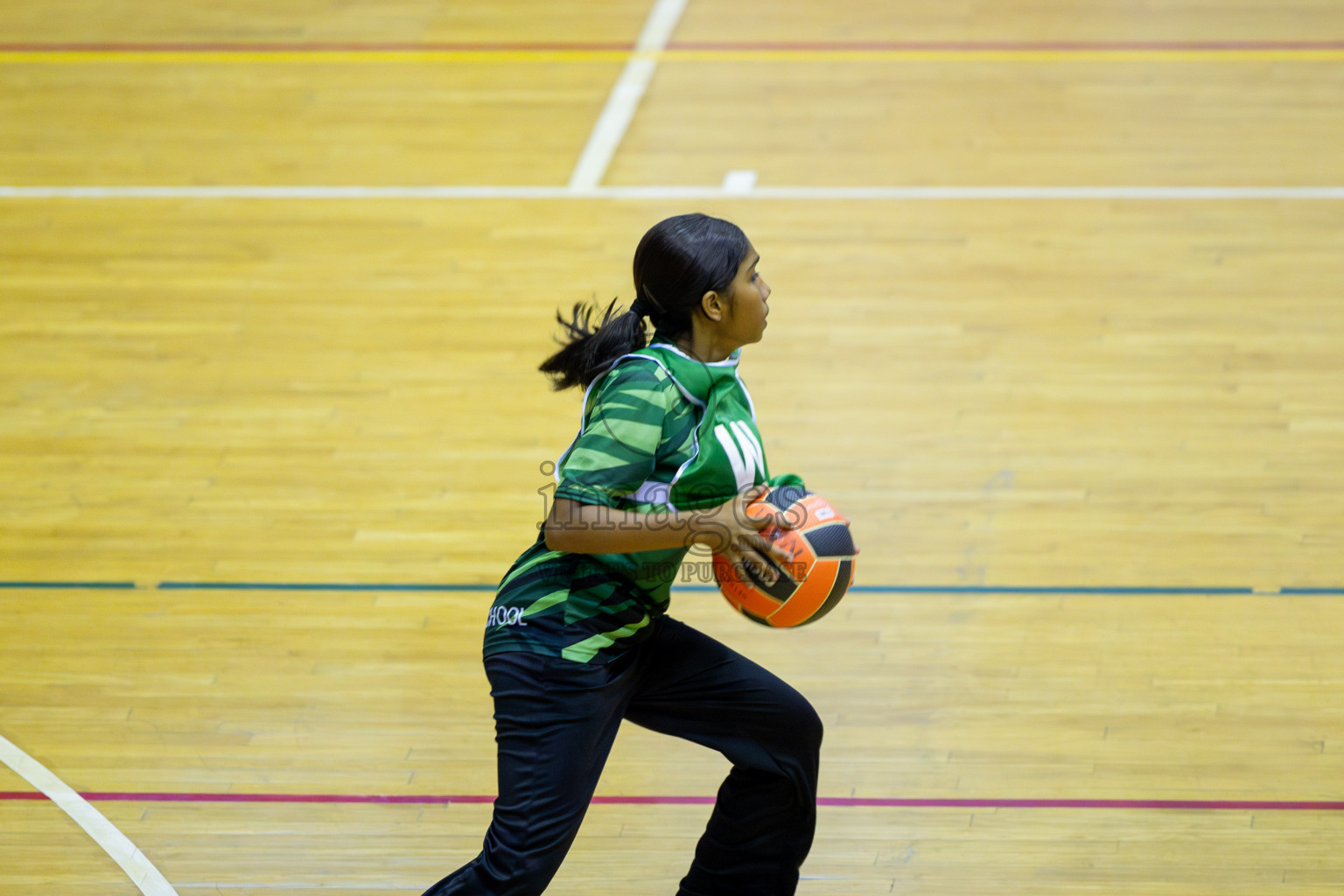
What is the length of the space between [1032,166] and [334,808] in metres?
4.99

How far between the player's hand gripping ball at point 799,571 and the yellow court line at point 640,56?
6138 mm

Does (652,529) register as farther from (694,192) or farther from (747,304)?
(694,192)

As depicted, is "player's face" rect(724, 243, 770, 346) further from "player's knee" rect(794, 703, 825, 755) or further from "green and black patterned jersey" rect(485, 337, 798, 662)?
"player's knee" rect(794, 703, 825, 755)

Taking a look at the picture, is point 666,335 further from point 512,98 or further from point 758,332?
point 512,98

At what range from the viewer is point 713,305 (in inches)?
99.8

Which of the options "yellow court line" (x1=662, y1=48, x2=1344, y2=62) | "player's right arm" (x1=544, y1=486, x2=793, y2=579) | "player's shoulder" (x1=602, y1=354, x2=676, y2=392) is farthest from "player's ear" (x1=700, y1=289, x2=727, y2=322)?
"yellow court line" (x1=662, y1=48, x2=1344, y2=62)

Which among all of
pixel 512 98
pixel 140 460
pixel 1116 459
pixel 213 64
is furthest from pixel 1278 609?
pixel 213 64

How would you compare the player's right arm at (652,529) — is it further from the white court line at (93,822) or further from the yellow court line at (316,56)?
the yellow court line at (316,56)

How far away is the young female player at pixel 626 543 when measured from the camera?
96.4 inches

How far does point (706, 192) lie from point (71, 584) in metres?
3.61

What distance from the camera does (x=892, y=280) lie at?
20.3ft

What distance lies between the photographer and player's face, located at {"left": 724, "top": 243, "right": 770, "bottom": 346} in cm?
254

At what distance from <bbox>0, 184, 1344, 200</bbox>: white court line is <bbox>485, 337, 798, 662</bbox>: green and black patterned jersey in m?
4.39

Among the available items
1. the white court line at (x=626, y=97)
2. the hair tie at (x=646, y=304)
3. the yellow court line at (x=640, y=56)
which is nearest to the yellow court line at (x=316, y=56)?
the yellow court line at (x=640, y=56)
